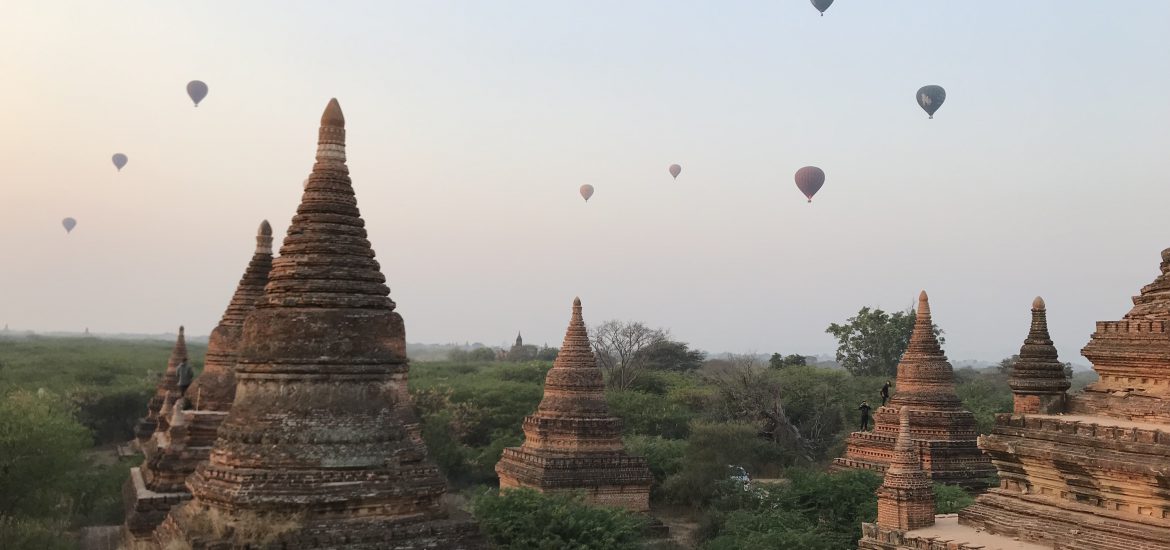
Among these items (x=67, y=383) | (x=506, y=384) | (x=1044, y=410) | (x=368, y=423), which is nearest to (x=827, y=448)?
(x=506, y=384)

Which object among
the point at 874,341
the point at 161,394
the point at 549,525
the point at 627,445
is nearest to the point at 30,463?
the point at 161,394

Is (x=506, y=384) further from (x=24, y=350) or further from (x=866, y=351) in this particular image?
(x=24, y=350)

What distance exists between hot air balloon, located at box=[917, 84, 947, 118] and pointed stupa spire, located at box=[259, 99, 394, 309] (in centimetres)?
3244

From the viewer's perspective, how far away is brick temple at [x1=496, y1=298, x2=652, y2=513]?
27578mm

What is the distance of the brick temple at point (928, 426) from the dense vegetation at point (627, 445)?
1.57 metres

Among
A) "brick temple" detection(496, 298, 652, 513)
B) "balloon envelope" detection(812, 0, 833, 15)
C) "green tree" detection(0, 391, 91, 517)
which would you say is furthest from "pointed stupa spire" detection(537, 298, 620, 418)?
"balloon envelope" detection(812, 0, 833, 15)

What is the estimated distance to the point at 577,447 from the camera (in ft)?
92.1

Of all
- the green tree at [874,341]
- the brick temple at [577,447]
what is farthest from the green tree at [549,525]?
the green tree at [874,341]

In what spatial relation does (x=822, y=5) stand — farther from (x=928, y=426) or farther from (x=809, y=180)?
(x=928, y=426)

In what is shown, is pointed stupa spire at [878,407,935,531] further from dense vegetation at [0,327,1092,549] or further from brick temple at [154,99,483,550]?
→ brick temple at [154,99,483,550]

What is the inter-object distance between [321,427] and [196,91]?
34.8m

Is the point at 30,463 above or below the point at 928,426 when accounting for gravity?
below

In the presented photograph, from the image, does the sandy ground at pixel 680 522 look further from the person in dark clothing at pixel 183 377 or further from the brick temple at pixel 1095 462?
the brick temple at pixel 1095 462

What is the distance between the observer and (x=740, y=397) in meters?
52.2
